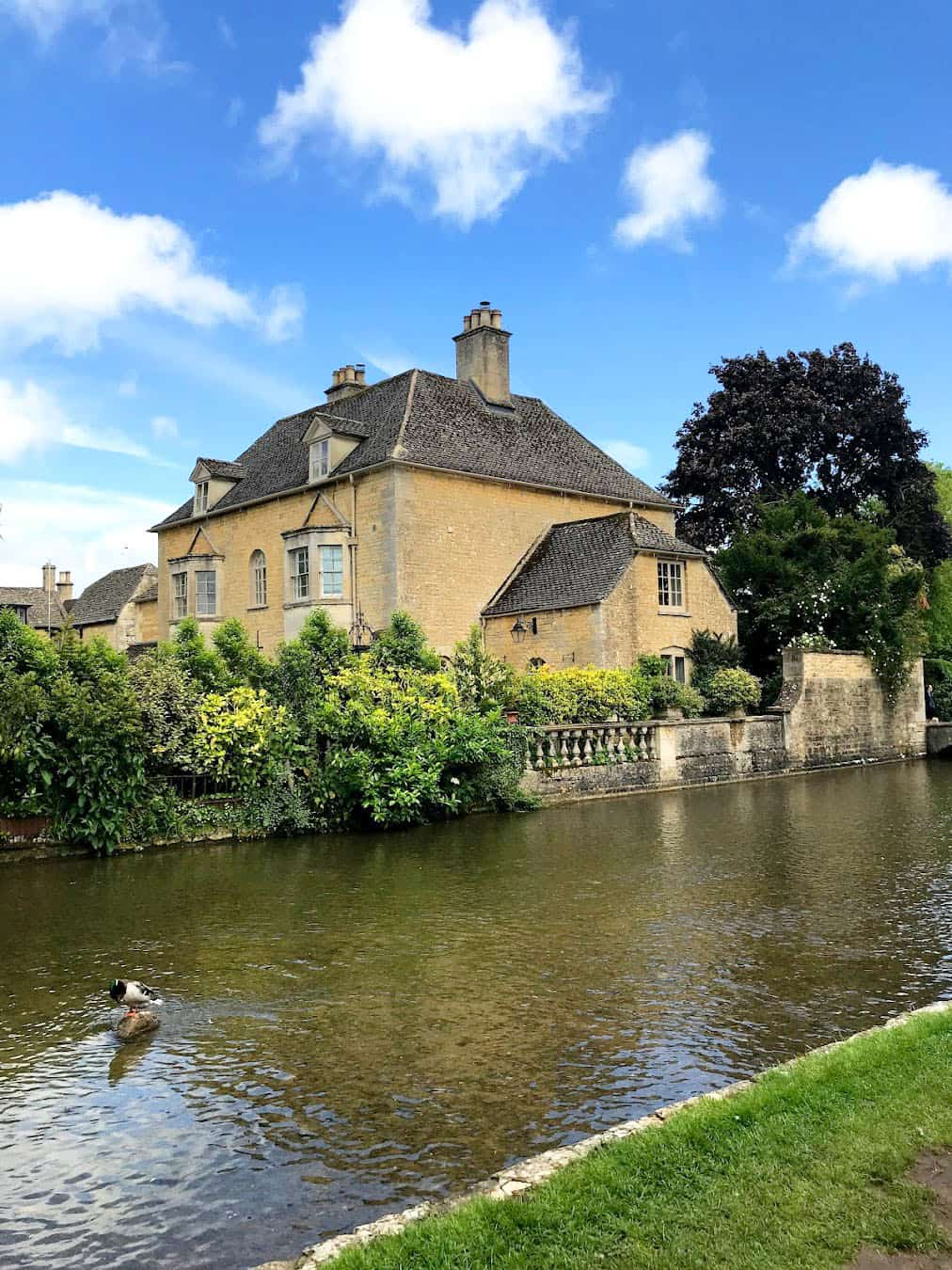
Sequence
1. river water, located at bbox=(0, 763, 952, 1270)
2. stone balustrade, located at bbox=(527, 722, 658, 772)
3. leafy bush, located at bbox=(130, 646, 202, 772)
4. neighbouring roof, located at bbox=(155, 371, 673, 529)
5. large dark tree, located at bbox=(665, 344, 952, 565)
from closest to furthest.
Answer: river water, located at bbox=(0, 763, 952, 1270) → leafy bush, located at bbox=(130, 646, 202, 772) → stone balustrade, located at bbox=(527, 722, 658, 772) → neighbouring roof, located at bbox=(155, 371, 673, 529) → large dark tree, located at bbox=(665, 344, 952, 565)

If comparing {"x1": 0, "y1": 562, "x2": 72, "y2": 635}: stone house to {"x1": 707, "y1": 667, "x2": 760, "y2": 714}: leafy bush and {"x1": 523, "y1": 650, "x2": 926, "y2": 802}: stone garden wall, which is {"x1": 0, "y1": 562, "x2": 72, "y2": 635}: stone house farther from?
{"x1": 523, "y1": 650, "x2": 926, "y2": 802}: stone garden wall

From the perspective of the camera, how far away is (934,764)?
32.8m

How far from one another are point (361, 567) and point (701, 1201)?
1176 inches

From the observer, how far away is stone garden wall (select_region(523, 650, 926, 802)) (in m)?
23.7

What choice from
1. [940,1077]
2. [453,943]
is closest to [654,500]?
[453,943]

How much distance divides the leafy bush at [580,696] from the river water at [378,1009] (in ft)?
29.2

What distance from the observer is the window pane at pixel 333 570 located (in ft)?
111

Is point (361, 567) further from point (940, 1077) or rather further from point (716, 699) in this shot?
point (940, 1077)


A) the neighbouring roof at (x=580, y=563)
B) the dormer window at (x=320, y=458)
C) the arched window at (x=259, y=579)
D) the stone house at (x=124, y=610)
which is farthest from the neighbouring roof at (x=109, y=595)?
the neighbouring roof at (x=580, y=563)

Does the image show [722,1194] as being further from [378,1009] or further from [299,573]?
[299,573]

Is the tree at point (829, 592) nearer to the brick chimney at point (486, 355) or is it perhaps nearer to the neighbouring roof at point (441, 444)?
the neighbouring roof at point (441, 444)

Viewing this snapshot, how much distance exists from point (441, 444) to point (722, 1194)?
102 ft

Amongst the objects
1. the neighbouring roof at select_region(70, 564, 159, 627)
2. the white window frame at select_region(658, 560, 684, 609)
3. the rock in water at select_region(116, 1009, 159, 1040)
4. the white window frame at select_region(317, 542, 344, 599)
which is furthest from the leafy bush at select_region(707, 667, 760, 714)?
the neighbouring roof at select_region(70, 564, 159, 627)

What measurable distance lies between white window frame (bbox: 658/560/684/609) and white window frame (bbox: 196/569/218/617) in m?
17.1
